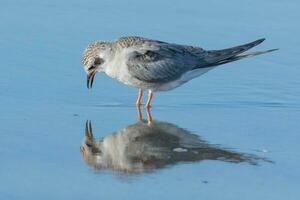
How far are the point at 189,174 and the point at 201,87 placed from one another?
3.04 meters

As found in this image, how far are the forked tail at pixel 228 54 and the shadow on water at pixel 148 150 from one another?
5.27 ft

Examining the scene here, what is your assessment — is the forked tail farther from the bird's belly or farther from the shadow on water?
the shadow on water

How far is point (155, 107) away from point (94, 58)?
33.8 inches

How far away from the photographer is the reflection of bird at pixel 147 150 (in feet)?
25.7

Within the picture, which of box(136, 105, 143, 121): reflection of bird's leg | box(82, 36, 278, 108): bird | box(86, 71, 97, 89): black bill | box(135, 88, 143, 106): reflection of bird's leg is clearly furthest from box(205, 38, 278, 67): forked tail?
box(86, 71, 97, 89): black bill

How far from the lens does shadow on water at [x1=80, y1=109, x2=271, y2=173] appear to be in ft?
25.7

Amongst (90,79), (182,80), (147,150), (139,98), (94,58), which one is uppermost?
(94,58)

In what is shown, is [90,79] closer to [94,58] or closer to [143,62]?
[94,58]

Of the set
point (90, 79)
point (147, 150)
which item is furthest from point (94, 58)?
point (147, 150)

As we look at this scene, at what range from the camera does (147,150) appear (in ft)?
27.0

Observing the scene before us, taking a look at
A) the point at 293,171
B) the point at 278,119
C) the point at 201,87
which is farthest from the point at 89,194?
the point at 201,87

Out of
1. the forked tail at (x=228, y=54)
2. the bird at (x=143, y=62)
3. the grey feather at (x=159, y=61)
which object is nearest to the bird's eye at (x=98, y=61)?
the bird at (x=143, y=62)

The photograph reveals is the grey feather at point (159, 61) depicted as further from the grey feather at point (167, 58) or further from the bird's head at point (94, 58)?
the bird's head at point (94, 58)

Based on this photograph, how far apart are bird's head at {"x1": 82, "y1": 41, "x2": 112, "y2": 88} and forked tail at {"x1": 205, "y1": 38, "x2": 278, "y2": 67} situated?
115cm
